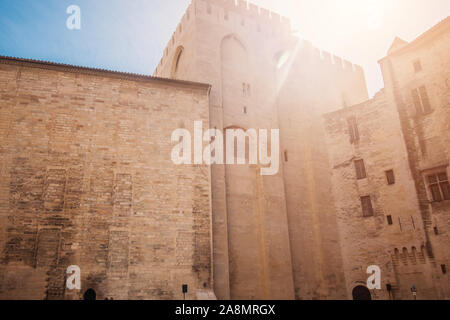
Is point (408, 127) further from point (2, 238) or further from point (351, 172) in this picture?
point (2, 238)

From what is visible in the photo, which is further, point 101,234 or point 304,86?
point 304,86

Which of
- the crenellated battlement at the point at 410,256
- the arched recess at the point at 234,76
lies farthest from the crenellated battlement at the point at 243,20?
the crenellated battlement at the point at 410,256

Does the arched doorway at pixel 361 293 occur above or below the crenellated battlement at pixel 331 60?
below

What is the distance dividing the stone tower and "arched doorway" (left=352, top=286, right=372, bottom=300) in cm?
53

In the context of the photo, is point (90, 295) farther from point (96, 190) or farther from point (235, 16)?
point (235, 16)

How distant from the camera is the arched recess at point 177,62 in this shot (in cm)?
2003

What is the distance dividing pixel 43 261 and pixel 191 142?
637 cm

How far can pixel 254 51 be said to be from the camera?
19.4 meters

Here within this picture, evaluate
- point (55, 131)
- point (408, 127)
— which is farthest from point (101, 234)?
point (408, 127)

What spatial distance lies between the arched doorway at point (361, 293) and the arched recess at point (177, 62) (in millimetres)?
13328

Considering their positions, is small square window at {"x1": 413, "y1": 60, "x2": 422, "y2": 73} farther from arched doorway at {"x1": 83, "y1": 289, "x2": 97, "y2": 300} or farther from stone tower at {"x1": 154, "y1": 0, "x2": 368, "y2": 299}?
arched doorway at {"x1": 83, "y1": 289, "x2": 97, "y2": 300}

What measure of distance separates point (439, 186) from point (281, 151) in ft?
21.9

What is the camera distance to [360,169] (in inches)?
690

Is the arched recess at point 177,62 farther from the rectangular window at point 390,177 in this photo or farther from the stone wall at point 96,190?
the rectangular window at point 390,177
